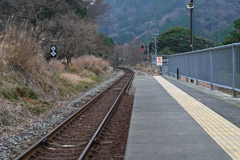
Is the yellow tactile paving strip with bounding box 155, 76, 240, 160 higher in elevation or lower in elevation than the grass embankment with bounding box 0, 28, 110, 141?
lower

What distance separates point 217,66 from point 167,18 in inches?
4614

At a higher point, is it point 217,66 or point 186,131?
point 217,66

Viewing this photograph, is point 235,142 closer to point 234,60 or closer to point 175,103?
point 175,103

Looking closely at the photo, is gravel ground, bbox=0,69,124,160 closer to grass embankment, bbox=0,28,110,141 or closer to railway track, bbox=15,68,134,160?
grass embankment, bbox=0,28,110,141

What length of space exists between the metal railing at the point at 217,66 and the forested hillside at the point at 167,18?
6881cm

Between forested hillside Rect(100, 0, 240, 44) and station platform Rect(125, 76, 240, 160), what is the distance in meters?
78.5

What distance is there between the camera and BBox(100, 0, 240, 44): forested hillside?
108062mm

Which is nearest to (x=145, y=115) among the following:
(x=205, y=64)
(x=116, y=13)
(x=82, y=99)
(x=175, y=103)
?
(x=175, y=103)

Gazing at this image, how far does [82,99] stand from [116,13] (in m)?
167

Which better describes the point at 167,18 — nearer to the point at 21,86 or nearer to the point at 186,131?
the point at 21,86

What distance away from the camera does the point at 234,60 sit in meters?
11.7

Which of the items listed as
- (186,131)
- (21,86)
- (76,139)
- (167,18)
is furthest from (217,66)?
(167,18)

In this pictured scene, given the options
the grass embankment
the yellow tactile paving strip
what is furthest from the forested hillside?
the yellow tactile paving strip

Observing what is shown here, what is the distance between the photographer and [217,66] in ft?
46.3
